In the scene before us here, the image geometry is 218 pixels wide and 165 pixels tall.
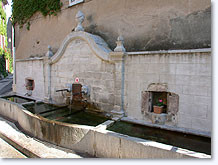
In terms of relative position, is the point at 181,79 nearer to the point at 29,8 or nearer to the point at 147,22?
the point at 147,22

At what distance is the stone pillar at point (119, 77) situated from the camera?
4.82m

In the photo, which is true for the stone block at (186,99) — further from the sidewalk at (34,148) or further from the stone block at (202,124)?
the sidewalk at (34,148)

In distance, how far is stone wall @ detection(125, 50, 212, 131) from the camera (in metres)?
3.71

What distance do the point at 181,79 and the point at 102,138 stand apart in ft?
8.01

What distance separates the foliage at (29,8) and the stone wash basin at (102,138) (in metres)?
6.36

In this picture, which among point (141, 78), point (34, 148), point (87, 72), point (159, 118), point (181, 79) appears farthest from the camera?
point (87, 72)

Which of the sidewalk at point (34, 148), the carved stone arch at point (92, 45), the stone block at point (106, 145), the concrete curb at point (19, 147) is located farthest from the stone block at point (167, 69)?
the concrete curb at point (19, 147)

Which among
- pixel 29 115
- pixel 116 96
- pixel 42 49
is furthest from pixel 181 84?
pixel 42 49

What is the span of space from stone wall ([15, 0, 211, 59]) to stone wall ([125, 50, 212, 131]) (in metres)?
0.90

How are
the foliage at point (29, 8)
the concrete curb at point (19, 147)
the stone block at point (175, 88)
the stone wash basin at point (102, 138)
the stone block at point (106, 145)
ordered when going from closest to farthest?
the stone wash basin at point (102, 138) → the stone block at point (106, 145) → the concrete curb at point (19, 147) → the stone block at point (175, 88) → the foliage at point (29, 8)

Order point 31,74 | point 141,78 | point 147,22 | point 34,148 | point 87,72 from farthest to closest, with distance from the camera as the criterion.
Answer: point 31,74
point 87,72
point 147,22
point 141,78
point 34,148

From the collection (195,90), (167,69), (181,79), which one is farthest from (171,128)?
(167,69)

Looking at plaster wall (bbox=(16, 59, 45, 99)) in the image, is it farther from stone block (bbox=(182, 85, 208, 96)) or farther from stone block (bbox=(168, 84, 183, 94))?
stone block (bbox=(182, 85, 208, 96))

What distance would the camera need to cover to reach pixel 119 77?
4871 millimetres
